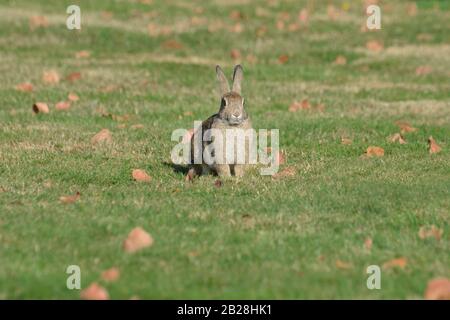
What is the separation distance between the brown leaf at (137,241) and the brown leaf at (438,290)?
2.09 m

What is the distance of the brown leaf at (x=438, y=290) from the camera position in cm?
646

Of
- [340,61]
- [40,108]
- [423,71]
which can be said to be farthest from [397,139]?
[340,61]

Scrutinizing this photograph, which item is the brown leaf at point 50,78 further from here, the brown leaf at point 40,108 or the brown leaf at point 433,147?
the brown leaf at point 433,147

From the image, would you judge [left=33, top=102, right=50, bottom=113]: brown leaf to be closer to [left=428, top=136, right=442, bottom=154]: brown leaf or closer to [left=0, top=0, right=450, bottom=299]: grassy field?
[left=0, top=0, right=450, bottom=299]: grassy field

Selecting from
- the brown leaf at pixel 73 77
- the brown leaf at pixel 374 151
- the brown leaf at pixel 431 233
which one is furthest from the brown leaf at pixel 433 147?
the brown leaf at pixel 73 77

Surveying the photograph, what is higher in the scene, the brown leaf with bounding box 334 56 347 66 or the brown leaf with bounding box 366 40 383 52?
the brown leaf with bounding box 366 40 383 52

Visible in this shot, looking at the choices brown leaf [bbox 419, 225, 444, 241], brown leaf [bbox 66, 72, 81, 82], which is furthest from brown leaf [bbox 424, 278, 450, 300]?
brown leaf [bbox 66, 72, 81, 82]

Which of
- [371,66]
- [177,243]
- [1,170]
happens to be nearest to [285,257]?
[177,243]

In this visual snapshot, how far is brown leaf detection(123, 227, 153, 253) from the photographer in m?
7.27

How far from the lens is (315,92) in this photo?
15398 millimetres

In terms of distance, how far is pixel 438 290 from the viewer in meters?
6.46

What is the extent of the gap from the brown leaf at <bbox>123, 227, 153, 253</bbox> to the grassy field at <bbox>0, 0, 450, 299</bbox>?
53 millimetres
